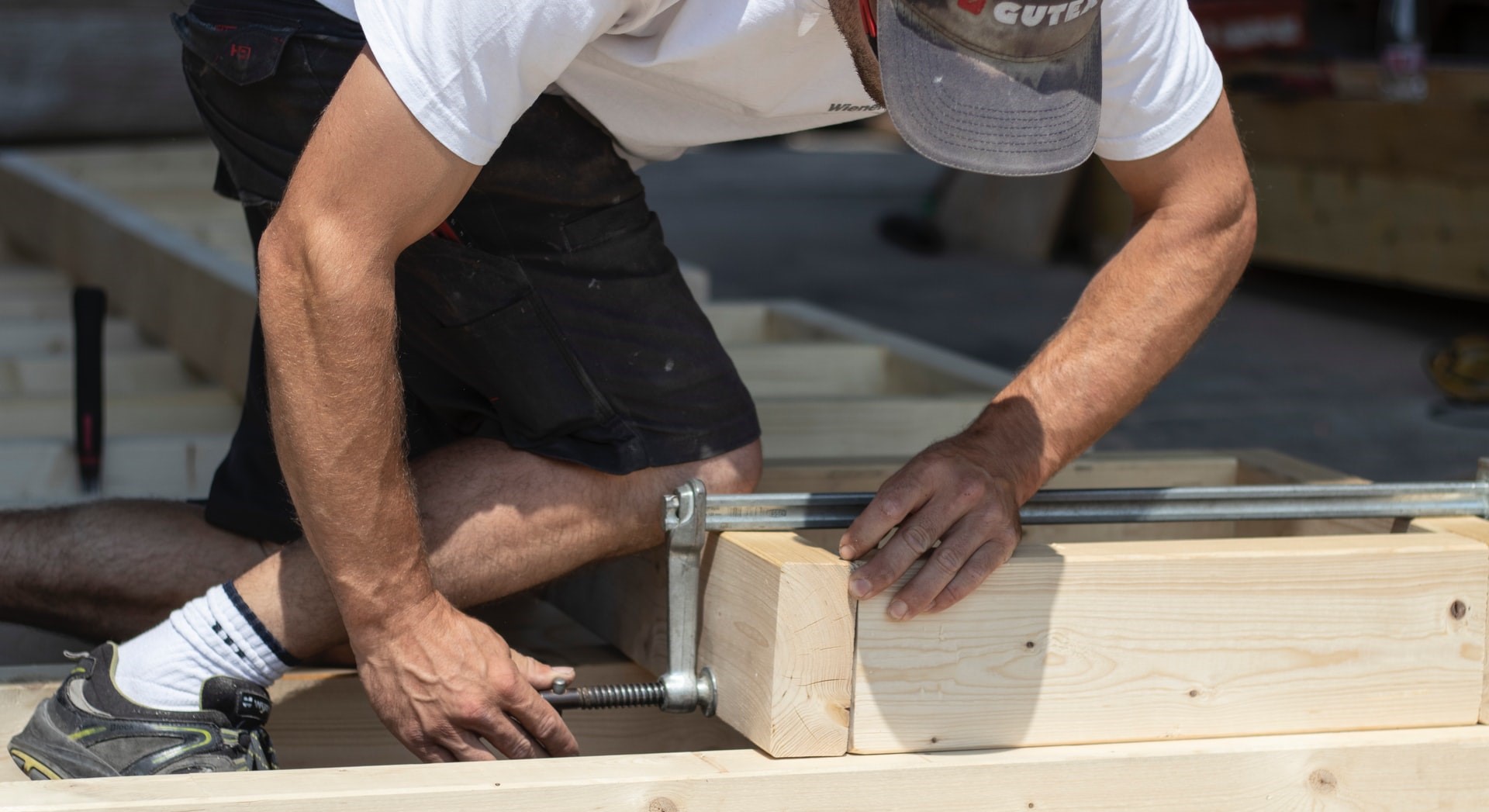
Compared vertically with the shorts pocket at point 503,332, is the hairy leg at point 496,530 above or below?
below

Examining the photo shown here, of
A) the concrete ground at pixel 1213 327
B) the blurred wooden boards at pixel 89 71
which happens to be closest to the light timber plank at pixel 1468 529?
the concrete ground at pixel 1213 327

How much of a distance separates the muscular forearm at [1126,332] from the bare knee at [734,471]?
356mm

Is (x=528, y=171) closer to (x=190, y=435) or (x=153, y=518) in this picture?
(x=153, y=518)

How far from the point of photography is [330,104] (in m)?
1.57

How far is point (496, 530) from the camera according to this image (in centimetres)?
193

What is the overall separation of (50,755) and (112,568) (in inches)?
18.9

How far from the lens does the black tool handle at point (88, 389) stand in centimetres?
275

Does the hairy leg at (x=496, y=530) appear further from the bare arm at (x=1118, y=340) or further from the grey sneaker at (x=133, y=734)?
the bare arm at (x=1118, y=340)

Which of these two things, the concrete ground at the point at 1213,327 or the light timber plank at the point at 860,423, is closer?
the light timber plank at the point at 860,423

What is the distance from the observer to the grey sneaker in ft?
5.74

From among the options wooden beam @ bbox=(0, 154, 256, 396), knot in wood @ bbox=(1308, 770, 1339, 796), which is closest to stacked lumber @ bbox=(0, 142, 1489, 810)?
knot in wood @ bbox=(1308, 770, 1339, 796)

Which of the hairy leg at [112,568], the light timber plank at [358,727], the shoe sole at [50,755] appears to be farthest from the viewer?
the hairy leg at [112,568]

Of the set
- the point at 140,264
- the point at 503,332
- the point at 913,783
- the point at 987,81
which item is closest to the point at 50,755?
the point at 503,332

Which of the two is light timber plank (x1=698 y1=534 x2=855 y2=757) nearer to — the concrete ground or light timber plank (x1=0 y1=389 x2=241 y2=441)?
light timber plank (x1=0 y1=389 x2=241 y2=441)
